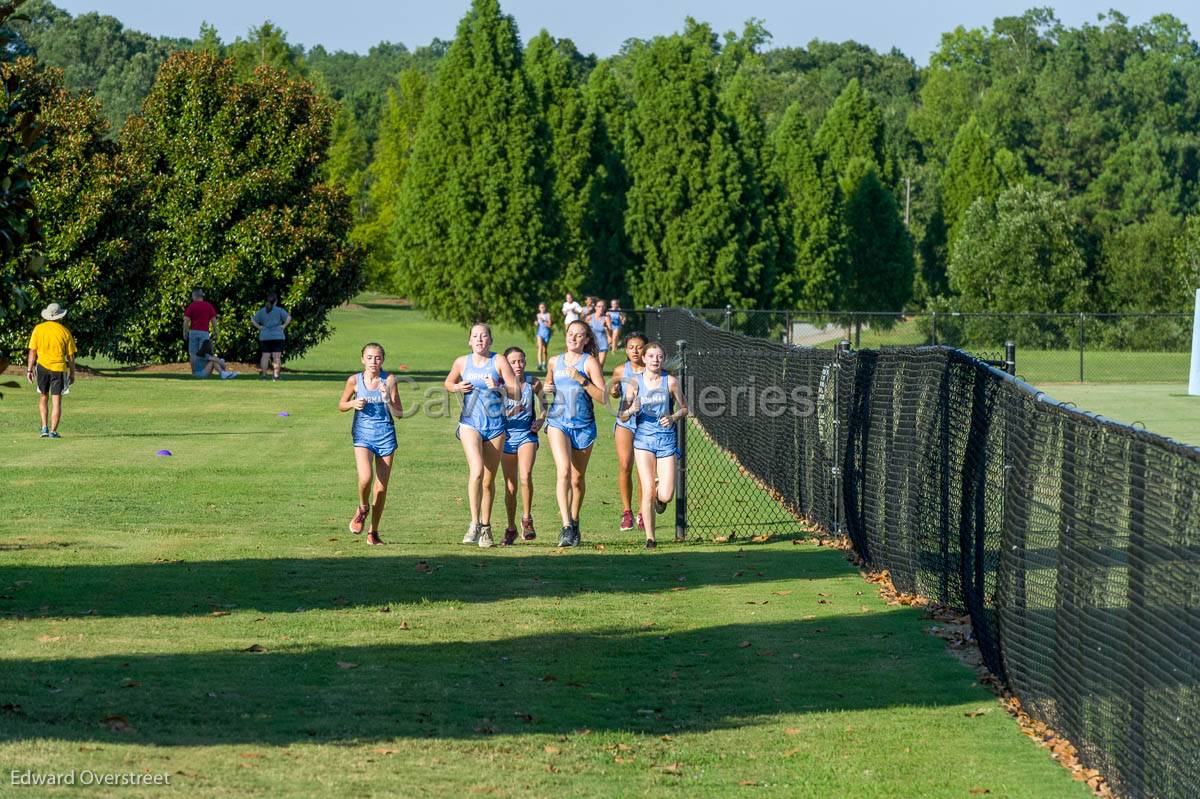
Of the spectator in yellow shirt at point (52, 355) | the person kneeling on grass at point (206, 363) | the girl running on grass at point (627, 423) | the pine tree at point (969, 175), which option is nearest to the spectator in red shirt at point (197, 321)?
the person kneeling on grass at point (206, 363)

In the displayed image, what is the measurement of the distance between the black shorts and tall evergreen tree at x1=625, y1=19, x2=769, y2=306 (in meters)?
35.7

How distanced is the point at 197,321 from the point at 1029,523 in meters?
28.3

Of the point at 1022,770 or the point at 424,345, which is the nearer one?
the point at 1022,770

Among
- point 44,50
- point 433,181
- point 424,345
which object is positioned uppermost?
point 44,50

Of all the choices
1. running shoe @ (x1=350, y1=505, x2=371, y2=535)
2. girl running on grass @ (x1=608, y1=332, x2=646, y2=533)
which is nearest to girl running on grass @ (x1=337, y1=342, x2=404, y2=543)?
running shoe @ (x1=350, y1=505, x2=371, y2=535)

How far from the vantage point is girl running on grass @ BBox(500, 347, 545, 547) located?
13328mm

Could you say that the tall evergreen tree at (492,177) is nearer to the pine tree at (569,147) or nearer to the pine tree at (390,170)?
the pine tree at (569,147)

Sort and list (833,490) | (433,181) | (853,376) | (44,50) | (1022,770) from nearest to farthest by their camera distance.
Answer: (1022,770)
(853,376)
(833,490)
(433,181)
(44,50)

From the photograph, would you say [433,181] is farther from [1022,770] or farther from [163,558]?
[1022,770]

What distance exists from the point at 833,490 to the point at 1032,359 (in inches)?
1394

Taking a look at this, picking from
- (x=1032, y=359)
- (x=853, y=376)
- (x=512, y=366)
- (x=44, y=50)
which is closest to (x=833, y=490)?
(x=853, y=376)

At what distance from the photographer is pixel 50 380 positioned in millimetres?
21156

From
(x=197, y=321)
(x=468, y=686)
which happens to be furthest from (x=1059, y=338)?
(x=468, y=686)

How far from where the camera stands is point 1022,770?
7.01m
